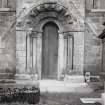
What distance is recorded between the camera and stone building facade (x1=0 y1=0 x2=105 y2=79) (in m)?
8.59

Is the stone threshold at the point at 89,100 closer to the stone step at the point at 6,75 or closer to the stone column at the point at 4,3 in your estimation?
the stone step at the point at 6,75

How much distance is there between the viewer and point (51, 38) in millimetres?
9273

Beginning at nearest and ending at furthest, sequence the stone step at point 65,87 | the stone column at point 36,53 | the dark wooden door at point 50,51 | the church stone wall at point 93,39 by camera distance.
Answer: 1. the stone step at point 65,87
2. the stone column at point 36,53
3. the dark wooden door at point 50,51
4. the church stone wall at point 93,39

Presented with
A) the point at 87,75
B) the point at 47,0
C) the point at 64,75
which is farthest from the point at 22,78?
the point at 47,0

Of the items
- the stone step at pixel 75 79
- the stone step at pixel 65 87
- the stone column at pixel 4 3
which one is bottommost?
the stone step at pixel 65 87

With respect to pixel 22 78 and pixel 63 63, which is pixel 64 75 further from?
pixel 22 78

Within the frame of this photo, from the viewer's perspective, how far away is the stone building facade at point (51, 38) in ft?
28.2

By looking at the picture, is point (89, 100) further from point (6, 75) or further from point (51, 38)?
point (6, 75)

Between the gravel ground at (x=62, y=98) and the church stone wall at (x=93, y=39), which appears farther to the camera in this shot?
the church stone wall at (x=93, y=39)

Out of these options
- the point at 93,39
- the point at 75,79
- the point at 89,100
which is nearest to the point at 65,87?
the point at 75,79

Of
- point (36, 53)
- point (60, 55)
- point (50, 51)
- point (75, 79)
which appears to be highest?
point (50, 51)

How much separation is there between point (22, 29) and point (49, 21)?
1.44 metres

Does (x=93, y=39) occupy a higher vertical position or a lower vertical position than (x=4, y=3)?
lower

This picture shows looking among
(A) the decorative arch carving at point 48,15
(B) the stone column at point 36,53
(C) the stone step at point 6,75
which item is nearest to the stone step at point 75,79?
(B) the stone column at point 36,53
